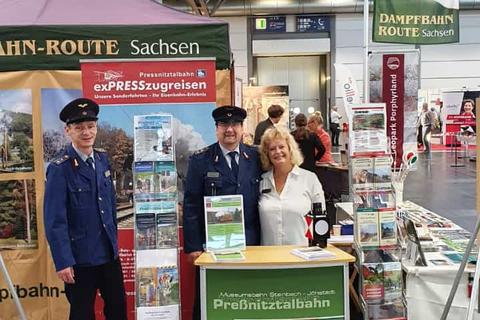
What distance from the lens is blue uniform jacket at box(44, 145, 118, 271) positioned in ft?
8.00

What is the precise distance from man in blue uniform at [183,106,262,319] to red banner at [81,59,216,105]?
551 mm

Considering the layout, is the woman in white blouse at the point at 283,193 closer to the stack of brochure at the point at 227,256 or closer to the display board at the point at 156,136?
the stack of brochure at the point at 227,256

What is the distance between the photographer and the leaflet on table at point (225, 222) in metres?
2.59

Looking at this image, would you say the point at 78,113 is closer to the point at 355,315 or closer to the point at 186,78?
the point at 186,78

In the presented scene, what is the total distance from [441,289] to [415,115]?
1398 mm

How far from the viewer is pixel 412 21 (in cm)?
405

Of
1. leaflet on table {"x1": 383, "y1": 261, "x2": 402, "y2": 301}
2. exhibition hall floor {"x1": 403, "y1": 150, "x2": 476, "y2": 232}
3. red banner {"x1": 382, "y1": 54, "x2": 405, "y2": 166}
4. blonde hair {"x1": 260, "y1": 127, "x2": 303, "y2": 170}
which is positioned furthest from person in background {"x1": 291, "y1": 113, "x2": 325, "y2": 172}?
blonde hair {"x1": 260, "y1": 127, "x2": 303, "y2": 170}

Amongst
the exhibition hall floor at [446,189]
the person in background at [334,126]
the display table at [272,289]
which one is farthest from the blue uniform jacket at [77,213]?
the person in background at [334,126]

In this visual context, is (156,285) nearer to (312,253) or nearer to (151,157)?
(151,157)

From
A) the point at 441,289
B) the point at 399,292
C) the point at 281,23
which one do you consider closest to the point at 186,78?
the point at 399,292

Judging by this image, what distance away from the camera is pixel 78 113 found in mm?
2504

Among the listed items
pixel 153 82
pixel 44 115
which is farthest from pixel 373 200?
pixel 44 115

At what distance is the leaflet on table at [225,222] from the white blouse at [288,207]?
202 mm

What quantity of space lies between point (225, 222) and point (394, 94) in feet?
6.45
